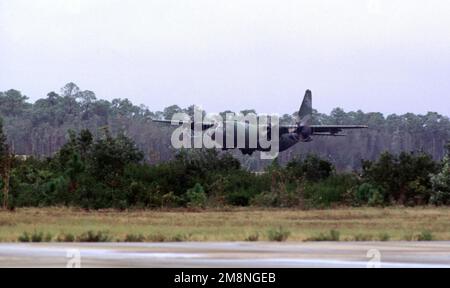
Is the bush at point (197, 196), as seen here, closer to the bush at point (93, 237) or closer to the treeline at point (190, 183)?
the treeline at point (190, 183)

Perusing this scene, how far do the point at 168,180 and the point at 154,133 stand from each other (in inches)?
3281

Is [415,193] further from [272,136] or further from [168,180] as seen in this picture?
[272,136]

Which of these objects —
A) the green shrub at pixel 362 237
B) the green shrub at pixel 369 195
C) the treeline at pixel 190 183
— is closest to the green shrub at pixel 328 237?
the green shrub at pixel 362 237

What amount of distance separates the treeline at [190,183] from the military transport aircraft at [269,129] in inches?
536

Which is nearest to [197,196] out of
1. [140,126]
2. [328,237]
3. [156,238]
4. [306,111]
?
[156,238]

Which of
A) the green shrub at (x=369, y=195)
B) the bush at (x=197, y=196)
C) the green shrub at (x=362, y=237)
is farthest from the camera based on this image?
the green shrub at (x=369, y=195)

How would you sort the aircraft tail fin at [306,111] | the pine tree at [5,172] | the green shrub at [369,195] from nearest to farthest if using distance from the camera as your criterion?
1. the pine tree at [5,172]
2. the green shrub at [369,195]
3. the aircraft tail fin at [306,111]

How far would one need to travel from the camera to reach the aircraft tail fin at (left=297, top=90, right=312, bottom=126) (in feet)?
282

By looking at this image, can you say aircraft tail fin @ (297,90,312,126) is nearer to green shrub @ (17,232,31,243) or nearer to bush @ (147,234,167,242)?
bush @ (147,234,167,242)

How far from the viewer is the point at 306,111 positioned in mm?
88938

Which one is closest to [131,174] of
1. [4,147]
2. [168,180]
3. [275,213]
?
[168,180]

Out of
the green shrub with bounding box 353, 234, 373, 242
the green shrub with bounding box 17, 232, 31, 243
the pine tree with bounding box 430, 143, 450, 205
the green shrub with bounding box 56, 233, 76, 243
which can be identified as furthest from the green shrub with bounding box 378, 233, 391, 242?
the pine tree with bounding box 430, 143, 450, 205

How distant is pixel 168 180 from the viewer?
2143 inches

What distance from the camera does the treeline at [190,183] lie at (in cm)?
4912
